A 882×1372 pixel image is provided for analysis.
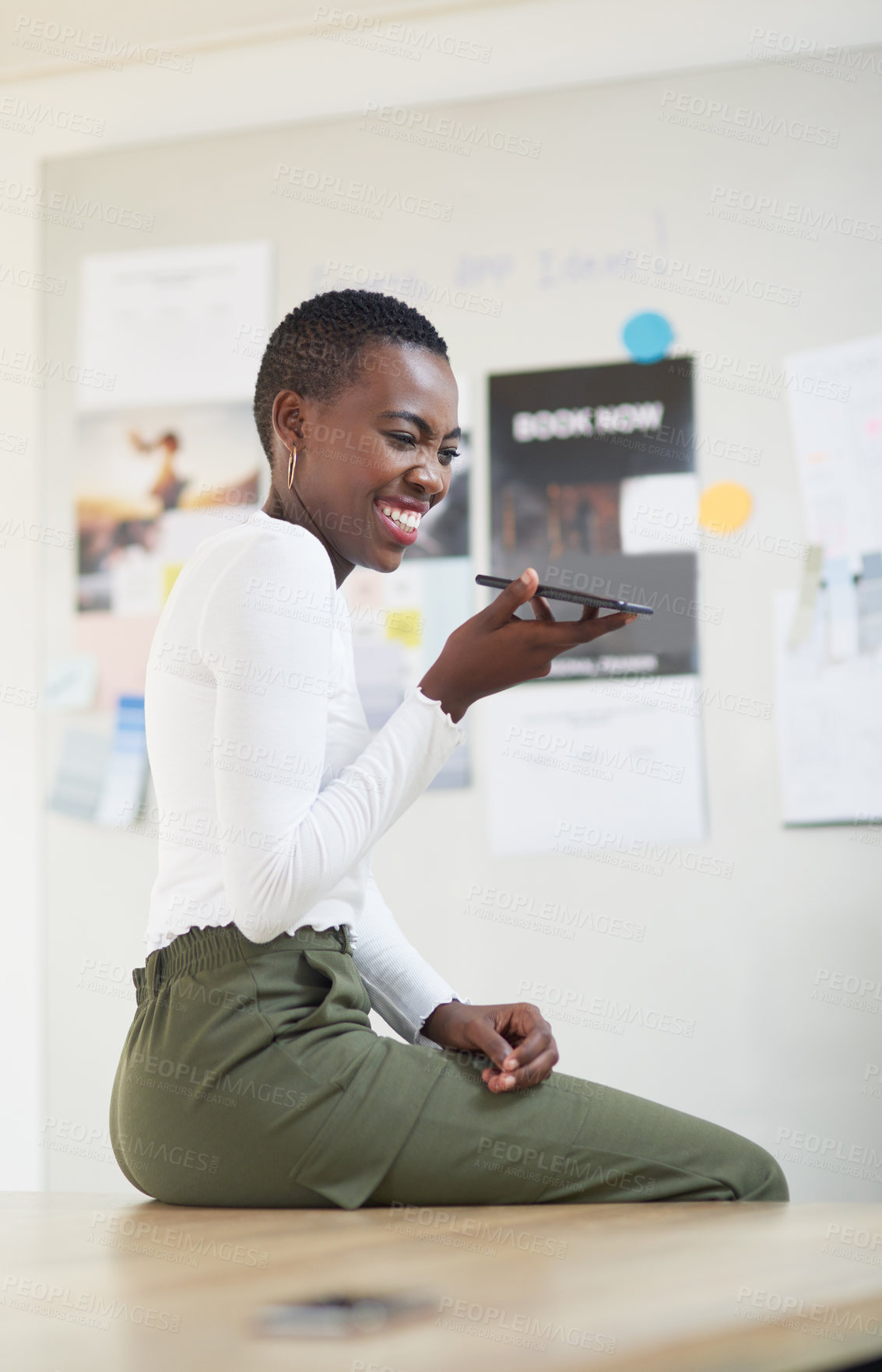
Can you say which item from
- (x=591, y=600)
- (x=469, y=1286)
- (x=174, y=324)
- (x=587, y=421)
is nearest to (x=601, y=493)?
(x=587, y=421)

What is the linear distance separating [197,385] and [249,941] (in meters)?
1.65

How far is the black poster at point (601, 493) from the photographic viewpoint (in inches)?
83.2

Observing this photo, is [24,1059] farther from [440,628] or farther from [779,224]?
[779,224]

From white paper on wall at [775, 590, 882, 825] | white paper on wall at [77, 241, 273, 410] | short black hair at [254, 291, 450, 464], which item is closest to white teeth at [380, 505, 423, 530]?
short black hair at [254, 291, 450, 464]

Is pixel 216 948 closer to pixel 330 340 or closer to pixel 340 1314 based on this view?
pixel 340 1314

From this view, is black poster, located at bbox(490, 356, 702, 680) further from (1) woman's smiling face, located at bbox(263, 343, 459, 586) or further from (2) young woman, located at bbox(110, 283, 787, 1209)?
(2) young woman, located at bbox(110, 283, 787, 1209)

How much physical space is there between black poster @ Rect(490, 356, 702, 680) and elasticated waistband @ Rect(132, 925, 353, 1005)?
1232 mm

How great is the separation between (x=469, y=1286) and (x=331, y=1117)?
0.24 meters

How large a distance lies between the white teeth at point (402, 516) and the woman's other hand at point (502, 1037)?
41cm

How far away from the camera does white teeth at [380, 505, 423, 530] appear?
108 centimetres

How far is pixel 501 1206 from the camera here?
0.89 metres

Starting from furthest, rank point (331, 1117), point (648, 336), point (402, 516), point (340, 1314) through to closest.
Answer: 1. point (648, 336)
2. point (402, 516)
3. point (331, 1117)
4. point (340, 1314)

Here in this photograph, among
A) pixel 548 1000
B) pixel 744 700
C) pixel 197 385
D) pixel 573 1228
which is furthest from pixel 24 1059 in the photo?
pixel 573 1228

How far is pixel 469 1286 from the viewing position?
2.11 ft
